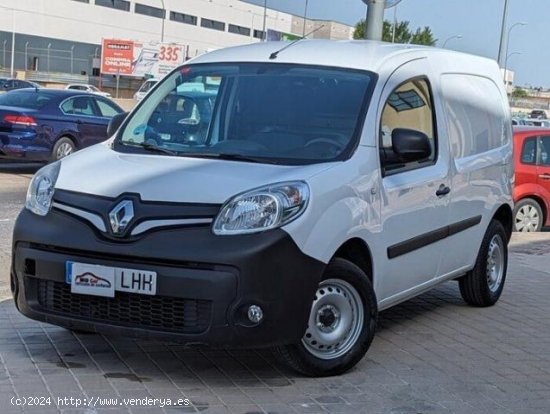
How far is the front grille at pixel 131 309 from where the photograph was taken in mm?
4441

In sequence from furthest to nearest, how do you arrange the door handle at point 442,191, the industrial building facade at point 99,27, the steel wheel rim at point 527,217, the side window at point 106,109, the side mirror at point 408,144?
the industrial building facade at point 99,27
the side window at point 106,109
the steel wheel rim at point 527,217
the door handle at point 442,191
the side mirror at point 408,144

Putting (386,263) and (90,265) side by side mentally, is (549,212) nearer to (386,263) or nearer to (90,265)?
(386,263)

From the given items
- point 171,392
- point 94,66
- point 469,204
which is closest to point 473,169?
point 469,204

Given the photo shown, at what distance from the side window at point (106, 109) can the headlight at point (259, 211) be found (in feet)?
40.7

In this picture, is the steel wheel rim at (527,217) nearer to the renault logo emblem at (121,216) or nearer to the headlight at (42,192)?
the headlight at (42,192)

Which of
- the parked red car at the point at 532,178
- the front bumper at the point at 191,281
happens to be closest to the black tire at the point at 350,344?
the front bumper at the point at 191,281

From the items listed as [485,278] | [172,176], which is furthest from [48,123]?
[172,176]

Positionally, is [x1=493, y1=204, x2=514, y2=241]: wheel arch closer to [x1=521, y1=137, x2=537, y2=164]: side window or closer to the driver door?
the driver door

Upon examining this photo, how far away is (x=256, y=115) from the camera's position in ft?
17.9

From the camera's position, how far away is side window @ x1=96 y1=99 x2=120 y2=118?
16.4 meters

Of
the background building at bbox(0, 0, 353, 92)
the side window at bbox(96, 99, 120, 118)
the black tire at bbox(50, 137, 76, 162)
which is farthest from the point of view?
the background building at bbox(0, 0, 353, 92)

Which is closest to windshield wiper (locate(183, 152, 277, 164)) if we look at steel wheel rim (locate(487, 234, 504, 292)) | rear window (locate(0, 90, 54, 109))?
steel wheel rim (locate(487, 234, 504, 292))

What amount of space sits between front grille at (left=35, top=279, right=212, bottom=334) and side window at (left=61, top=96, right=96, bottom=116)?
11.3 metres

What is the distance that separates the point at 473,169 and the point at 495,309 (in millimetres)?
1385
